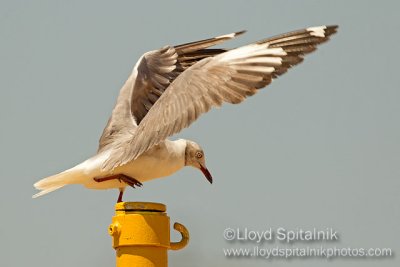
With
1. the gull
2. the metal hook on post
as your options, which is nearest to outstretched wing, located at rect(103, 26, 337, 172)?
the gull

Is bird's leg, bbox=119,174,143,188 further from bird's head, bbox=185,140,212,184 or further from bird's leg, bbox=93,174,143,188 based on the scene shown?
bird's head, bbox=185,140,212,184

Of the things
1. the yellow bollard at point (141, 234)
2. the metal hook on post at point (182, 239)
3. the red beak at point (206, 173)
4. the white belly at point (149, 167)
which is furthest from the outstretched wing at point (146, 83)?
the yellow bollard at point (141, 234)

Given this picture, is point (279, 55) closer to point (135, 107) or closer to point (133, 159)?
point (133, 159)

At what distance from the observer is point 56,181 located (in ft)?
20.6

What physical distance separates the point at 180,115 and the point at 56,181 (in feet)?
3.73

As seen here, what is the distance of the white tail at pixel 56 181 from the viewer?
6.22 meters

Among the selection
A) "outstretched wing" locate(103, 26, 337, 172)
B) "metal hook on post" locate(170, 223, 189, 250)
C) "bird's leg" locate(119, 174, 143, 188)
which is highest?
"outstretched wing" locate(103, 26, 337, 172)

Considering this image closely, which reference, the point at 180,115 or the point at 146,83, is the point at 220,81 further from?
the point at 146,83

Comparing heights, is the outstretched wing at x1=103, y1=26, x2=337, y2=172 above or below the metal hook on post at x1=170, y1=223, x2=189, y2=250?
above

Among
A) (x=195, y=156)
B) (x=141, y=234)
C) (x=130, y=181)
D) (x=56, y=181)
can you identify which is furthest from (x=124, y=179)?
(x=141, y=234)

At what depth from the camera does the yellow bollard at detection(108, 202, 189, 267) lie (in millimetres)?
4797

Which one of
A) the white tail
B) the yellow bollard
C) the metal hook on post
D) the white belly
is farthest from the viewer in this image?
the white tail

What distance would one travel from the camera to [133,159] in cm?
600

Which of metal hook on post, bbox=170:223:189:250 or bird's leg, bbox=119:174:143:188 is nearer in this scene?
metal hook on post, bbox=170:223:189:250
